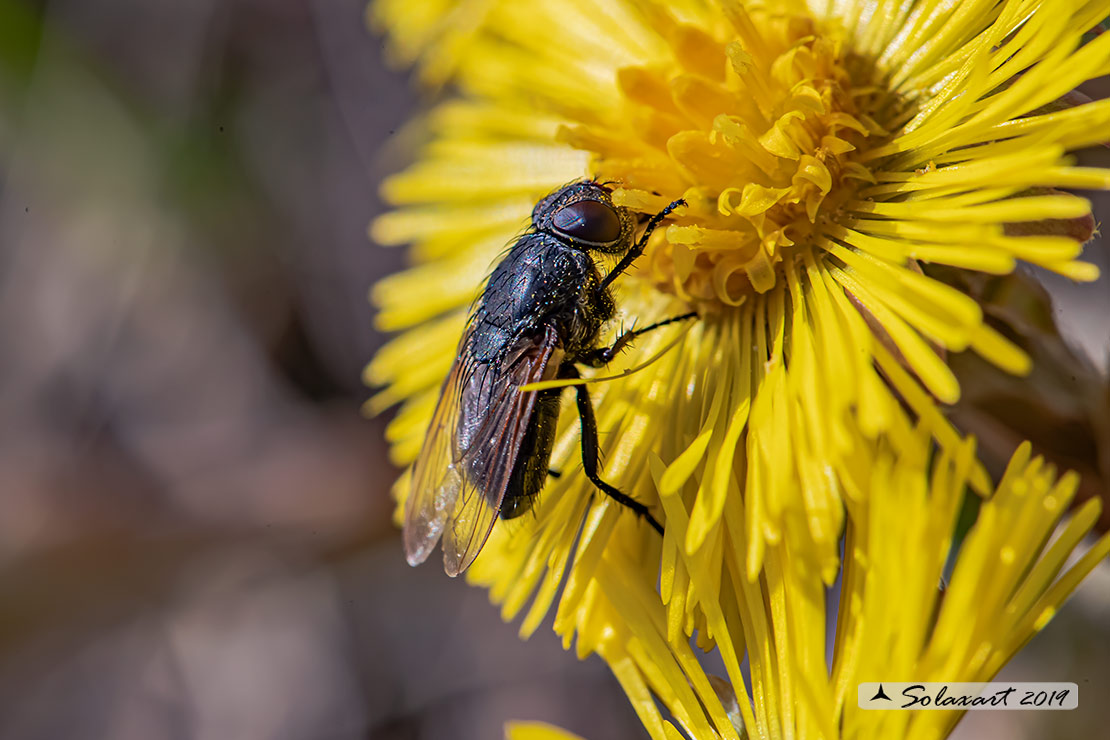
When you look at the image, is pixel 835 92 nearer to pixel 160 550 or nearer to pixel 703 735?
pixel 703 735

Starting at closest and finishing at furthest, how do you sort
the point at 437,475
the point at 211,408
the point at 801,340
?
the point at 801,340 < the point at 437,475 < the point at 211,408

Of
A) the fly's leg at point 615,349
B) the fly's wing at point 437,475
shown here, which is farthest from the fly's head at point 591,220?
the fly's wing at point 437,475

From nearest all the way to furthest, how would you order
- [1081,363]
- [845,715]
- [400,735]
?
[845,715], [1081,363], [400,735]

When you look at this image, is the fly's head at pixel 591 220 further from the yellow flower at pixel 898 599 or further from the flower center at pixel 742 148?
the yellow flower at pixel 898 599

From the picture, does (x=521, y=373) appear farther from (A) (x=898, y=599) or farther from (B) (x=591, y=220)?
(A) (x=898, y=599)

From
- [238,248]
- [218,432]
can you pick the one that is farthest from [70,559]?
[238,248]

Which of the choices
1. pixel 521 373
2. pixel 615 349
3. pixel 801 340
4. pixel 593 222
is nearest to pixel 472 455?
pixel 521 373
